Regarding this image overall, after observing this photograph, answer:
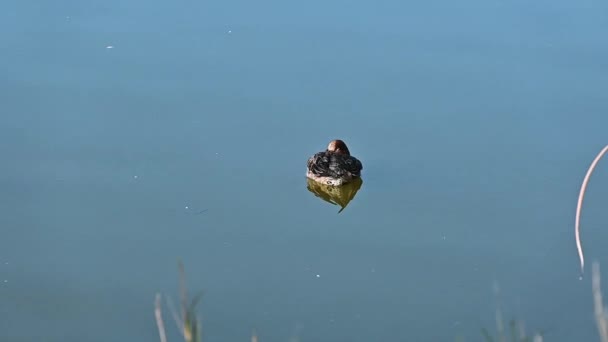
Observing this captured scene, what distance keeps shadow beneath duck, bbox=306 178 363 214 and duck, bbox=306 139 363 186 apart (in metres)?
0.03

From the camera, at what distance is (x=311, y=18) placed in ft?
30.0

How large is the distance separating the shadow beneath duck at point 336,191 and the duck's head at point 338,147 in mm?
195

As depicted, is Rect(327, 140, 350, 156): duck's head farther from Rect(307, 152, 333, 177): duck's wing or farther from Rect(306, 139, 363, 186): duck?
Rect(307, 152, 333, 177): duck's wing

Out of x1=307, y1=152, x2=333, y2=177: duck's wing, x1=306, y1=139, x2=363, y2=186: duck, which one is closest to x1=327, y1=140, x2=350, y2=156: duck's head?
x1=306, y1=139, x2=363, y2=186: duck

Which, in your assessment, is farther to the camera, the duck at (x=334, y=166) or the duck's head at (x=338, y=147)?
the duck's head at (x=338, y=147)

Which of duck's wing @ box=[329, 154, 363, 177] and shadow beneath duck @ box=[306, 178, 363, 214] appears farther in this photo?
duck's wing @ box=[329, 154, 363, 177]

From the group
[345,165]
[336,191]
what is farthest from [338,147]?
[336,191]

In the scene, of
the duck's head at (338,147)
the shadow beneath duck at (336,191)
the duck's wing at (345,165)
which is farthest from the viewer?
the duck's head at (338,147)

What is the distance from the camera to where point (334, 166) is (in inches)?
275

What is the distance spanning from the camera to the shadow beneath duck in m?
6.88

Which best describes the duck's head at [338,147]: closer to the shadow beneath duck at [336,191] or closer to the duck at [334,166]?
the duck at [334,166]

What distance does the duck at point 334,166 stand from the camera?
699cm

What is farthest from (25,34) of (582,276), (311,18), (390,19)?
→ (582,276)

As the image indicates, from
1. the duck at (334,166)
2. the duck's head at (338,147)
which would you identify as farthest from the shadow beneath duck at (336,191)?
the duck's head at (338,147)
